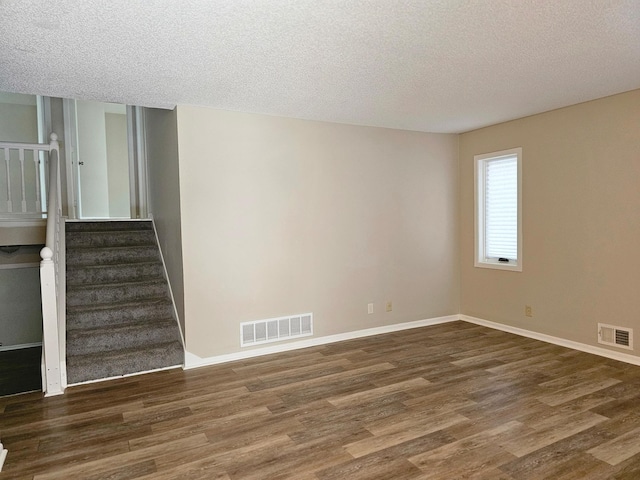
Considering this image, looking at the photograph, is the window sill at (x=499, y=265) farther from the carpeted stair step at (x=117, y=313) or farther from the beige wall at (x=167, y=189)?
the carpeted stair step at (x=117, y=313)

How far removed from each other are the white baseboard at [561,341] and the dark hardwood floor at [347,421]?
163 millimetres

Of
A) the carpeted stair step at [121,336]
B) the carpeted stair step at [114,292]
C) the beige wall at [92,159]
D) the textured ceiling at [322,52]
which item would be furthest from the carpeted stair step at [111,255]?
the beige wall at [92,159]

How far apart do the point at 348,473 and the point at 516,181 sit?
389 centimetres

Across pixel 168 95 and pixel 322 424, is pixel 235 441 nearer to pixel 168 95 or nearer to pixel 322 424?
Answer: pixel 322 424

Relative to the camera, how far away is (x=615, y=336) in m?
3.99

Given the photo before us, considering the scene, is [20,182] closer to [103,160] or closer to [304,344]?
[103,160]

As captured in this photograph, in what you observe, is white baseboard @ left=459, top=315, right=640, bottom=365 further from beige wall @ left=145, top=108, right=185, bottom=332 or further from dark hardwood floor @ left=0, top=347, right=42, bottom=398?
dark hardwood floor @ left=0, top=347, right=42, bottom=398

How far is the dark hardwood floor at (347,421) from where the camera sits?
236 centimetres

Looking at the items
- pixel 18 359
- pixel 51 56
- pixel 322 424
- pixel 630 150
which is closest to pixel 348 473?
pixel 322 424

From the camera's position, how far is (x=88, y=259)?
4.79 m

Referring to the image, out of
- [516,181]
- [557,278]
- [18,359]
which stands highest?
[516,181]

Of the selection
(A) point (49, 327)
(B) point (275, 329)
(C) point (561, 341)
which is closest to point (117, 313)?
→ (A) point (49, 327)

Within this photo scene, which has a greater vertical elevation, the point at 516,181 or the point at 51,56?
the point at 51,56

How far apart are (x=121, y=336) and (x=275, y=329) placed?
148 cm
